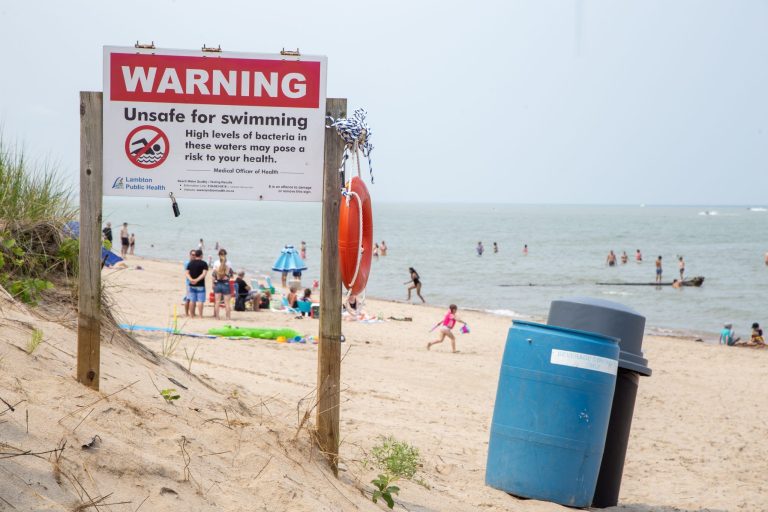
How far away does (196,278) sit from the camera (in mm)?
14914

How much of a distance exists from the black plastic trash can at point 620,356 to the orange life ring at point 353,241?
1652mm

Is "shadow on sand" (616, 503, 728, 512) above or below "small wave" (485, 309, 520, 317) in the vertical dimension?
above

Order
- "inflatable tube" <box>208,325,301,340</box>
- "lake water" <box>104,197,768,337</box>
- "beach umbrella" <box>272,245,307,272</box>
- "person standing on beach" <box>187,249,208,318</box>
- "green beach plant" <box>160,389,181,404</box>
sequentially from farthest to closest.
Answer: "lake water" <box>104,197,768,337</box> < "beach umbrella" <box>272,245,307,272</box> < "person standing on beach" <box>187,249,208,318</box> < "inflatable tube" <box>208,325,301,340</box> < "green beach plant" <box>160,389,181,404</box>

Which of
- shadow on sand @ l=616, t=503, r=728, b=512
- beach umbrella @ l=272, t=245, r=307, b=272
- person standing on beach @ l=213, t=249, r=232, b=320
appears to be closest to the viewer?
shadow on sand @ l=616, t=503, r=728, b=512

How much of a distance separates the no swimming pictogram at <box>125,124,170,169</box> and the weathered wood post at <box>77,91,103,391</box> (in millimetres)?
158

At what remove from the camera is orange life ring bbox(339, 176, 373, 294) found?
14.0ft

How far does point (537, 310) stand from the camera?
91.1 feet

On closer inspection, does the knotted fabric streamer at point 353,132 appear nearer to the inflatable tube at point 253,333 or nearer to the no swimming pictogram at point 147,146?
the no swimming pictogram at point 147,146

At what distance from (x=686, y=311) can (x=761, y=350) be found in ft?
31.3

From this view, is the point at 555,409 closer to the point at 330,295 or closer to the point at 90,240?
the point at 330,295

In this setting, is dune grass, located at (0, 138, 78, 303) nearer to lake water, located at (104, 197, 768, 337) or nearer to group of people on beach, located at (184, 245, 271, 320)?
group of people on beach, located at (184, 245, 271, 320)

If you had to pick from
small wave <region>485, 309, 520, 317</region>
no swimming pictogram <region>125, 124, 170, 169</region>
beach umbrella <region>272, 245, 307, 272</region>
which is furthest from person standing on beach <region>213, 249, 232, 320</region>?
small wave <region>485, 309, 520, 317</region>

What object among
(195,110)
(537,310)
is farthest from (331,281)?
(537,310)

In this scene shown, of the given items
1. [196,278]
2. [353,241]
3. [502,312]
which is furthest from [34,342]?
[502,312]
